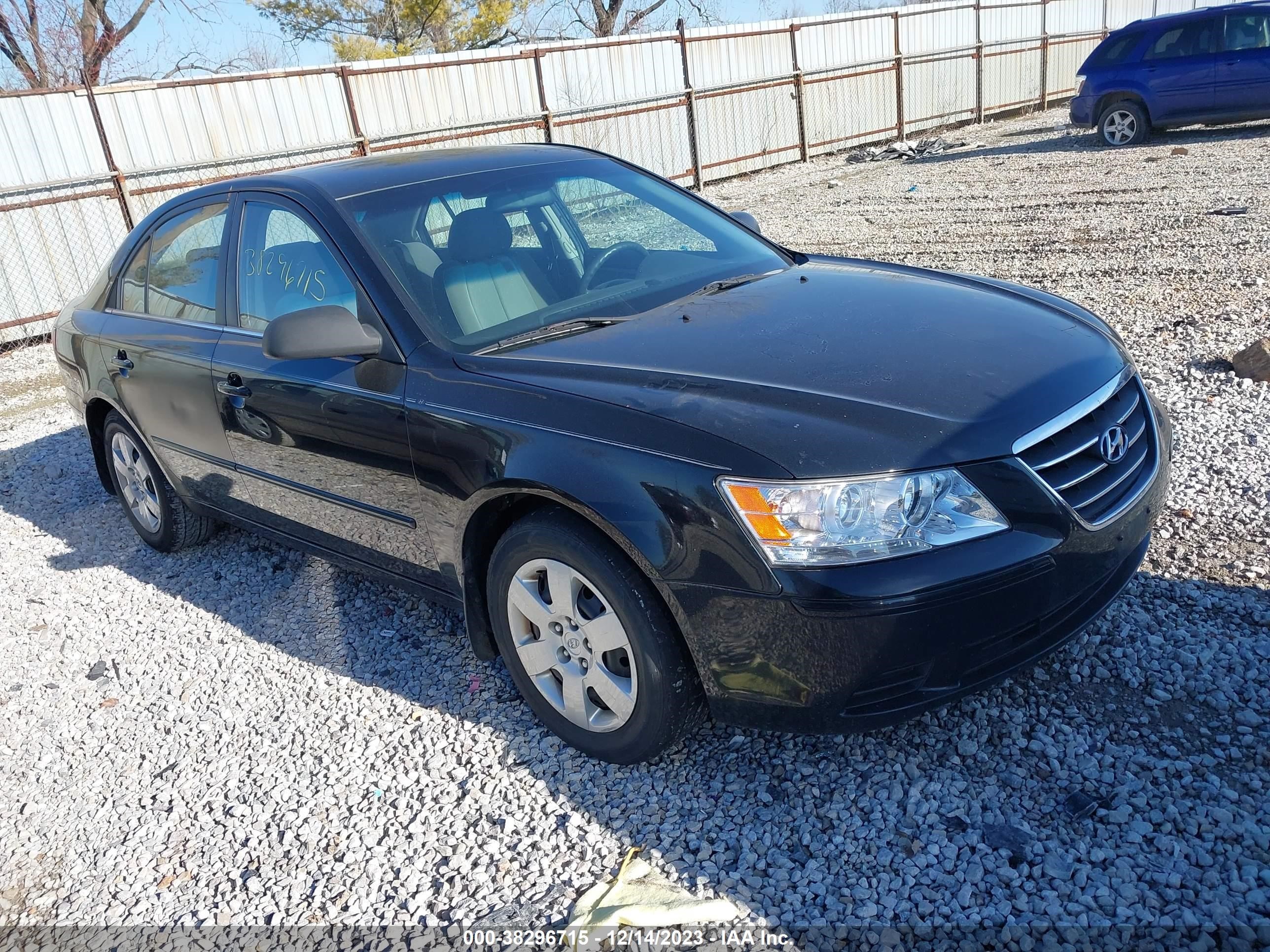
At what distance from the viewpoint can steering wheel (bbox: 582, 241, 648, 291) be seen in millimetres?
3564

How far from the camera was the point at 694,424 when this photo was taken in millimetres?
2514

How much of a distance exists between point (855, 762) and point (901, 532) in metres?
0.85

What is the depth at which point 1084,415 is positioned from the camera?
2.65 metres

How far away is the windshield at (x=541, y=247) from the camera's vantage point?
10.8 ft

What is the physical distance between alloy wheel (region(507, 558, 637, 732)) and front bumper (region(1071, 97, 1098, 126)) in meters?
14.7

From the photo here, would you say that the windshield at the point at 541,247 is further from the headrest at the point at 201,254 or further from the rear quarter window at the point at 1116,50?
the rear quarter window at the point at 1116,50

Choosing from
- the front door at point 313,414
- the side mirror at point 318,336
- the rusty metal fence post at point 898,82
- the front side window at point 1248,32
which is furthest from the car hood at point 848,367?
the rusty metal fence post at point 898,82

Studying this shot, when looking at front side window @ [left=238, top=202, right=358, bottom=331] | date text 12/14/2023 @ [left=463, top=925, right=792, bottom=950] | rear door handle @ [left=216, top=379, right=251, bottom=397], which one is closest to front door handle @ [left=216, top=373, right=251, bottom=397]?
rear door handle @ [left=216, top=379, right=251, bottom=397]

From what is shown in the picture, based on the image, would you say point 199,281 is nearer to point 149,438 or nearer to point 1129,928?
point 149,438

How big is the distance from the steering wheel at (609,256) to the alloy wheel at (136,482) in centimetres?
261

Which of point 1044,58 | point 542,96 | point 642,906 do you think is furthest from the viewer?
point 1044,58

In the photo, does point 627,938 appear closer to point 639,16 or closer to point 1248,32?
point 1248,32

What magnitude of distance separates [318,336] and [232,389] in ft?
3.17

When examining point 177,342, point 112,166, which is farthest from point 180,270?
point 112,166
